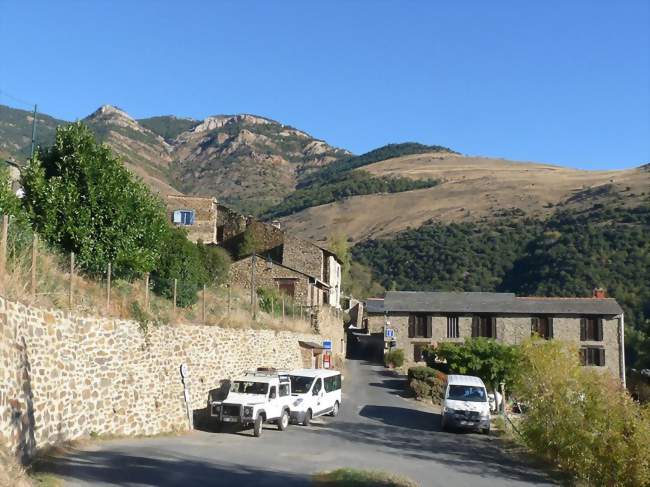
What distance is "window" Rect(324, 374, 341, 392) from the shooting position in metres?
29.1

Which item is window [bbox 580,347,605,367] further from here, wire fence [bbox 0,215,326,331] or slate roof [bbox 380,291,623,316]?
wire fence [bbox 0,215,326,331]

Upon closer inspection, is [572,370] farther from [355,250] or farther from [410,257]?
[355,250]

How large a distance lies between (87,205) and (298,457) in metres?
11.1

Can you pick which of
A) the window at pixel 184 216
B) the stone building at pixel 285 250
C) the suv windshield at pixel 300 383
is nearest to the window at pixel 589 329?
the stone building at pixel 285 250

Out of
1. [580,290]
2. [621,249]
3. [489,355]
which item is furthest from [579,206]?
[489,355]

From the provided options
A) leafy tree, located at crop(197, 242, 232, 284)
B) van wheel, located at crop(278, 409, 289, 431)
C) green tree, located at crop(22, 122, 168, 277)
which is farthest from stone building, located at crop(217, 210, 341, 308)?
green tree, located at crop(22, 122, 168, 277)

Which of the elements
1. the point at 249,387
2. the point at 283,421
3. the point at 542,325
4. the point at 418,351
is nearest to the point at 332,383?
the point at 283,421

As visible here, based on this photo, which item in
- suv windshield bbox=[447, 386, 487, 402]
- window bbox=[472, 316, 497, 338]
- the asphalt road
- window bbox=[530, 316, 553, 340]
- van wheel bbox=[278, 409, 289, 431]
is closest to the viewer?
the asphalt road

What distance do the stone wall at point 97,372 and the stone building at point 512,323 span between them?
31604 mm

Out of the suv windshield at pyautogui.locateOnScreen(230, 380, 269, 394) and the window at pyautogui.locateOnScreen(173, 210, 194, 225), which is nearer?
the suv windshield at pyautogui.locateOnScreen(230, 380, 269, 394)

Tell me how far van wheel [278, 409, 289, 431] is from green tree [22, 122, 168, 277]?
22.8 feet

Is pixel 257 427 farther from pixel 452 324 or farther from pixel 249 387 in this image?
pixel 452 324

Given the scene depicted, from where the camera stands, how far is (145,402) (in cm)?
2061

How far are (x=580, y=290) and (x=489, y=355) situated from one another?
47.5 metres
